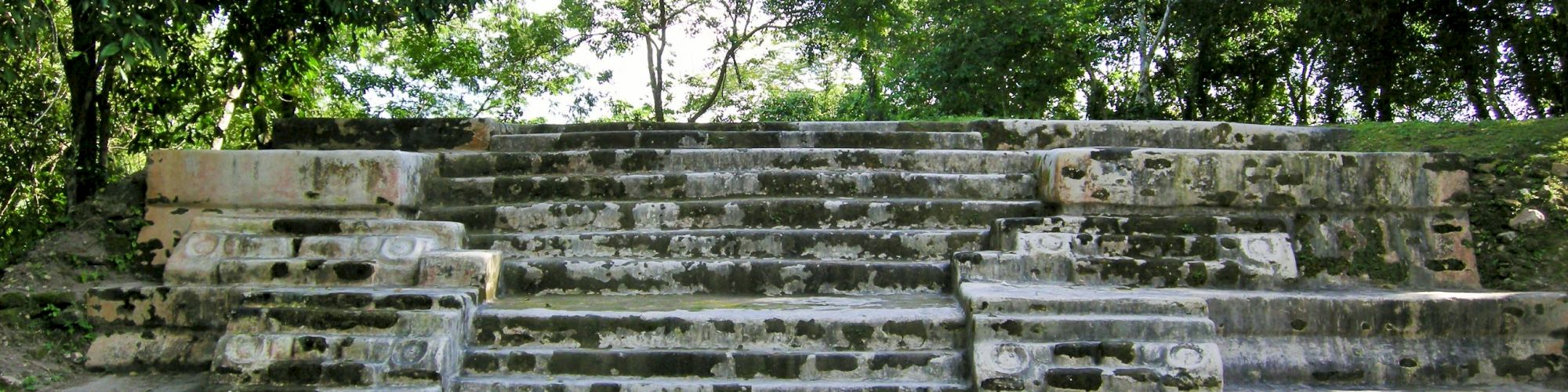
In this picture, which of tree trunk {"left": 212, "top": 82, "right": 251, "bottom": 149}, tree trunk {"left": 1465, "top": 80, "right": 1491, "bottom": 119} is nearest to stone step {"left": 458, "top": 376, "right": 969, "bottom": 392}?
tree trunk {"left": 212, "top": 82, "right": 251, "bottom": 149}

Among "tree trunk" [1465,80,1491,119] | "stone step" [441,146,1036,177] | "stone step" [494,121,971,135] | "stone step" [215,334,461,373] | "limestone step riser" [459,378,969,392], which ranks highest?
"tree trunk" [1465,80,1491,119]

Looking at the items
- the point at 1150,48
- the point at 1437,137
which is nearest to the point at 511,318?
the point at 1437,137

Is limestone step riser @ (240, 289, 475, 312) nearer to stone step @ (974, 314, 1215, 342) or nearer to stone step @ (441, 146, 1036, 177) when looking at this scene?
stone step @ (441, 146, 1036, 177)

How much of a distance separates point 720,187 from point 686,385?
1.59 meters

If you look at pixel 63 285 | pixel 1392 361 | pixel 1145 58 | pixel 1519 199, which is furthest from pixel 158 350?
pixel 1145 58

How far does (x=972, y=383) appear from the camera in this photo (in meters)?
3.09

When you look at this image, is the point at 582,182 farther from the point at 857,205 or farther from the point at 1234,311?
the point at 1234,311

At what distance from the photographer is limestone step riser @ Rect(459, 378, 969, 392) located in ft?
10.2

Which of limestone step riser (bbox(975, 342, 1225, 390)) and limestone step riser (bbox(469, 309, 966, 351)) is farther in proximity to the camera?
limestone step riser (bbox(469, 309, 966, 351))

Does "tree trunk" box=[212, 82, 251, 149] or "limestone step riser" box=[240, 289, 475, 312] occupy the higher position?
"tree trunk" box=[212, 82, 251, 149]

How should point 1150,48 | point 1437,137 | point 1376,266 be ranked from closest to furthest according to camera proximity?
point 1376,266, point 1437,137, point 1150,48

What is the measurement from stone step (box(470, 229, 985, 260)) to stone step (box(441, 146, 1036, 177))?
2.38 feet

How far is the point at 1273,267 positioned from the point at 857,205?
1.63 meters

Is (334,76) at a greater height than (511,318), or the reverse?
(334,76)
